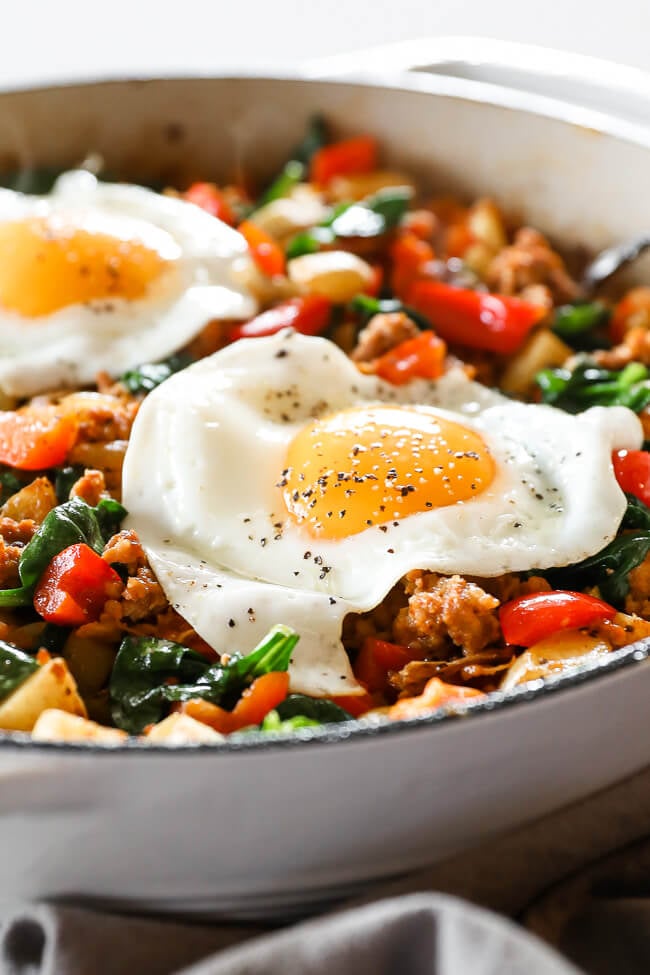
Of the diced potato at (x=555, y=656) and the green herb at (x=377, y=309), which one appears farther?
the green herb at (x=377, y=309)

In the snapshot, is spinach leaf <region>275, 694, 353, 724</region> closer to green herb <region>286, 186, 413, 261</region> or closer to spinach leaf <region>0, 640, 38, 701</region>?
spinach leaf <region>0, 640, 38, 701</region>

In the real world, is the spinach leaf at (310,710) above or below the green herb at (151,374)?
below

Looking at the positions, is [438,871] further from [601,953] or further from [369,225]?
[369,225]

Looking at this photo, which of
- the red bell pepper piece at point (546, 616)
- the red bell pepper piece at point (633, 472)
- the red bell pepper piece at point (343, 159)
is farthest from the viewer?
the red bell pepper piece at point (343, 159)

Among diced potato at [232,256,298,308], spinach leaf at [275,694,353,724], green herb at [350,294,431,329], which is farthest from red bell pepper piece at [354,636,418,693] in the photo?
diced potato at [232,256,298,308]

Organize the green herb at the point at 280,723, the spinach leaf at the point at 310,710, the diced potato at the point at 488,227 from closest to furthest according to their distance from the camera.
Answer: the green herb at the point at 280,723
the spinach leaf at the point at 310,710
the diced potato at the point at 488,227

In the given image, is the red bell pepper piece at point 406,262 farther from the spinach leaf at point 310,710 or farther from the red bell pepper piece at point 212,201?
the spinach leaf at point 310,710

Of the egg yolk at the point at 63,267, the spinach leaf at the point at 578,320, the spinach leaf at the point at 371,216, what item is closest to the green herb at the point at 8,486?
the egg yolk at the point at 63,267
